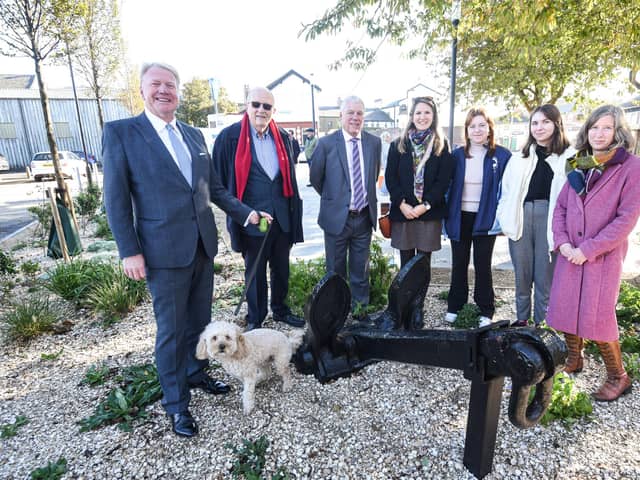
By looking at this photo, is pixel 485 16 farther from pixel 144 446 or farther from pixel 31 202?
pixel 31 202

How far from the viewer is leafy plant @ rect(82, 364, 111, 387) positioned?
10.4 feet

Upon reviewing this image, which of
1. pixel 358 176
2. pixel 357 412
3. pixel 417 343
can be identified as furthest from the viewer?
pixel 358 176

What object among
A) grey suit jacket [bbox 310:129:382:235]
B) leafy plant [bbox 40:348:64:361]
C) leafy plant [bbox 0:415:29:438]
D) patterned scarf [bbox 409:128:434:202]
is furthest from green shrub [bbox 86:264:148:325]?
patterned scarf [bbox 409:128:434:202]

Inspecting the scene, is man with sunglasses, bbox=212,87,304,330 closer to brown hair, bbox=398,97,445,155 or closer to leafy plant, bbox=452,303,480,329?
brown hair, bbox=398,97,445,155

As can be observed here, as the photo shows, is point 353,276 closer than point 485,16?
Yes

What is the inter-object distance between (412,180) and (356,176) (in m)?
0.53

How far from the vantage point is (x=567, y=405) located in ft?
8.39

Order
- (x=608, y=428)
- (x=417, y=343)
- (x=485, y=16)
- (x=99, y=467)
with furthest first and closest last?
(x=485, y=16) < (x=608, y=428) < (x=99, y=467) < (x=417, y=343)

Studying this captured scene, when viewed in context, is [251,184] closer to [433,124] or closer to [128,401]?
[433,124]

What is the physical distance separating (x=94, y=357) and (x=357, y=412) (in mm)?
2445

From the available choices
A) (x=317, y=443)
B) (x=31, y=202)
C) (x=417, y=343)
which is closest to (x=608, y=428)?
(x=317, y=443)

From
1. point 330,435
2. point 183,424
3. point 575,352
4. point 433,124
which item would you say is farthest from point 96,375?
point 575,352

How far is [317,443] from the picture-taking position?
2443mm

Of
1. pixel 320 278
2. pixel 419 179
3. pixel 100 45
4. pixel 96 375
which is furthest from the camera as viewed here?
pixel 100 45
